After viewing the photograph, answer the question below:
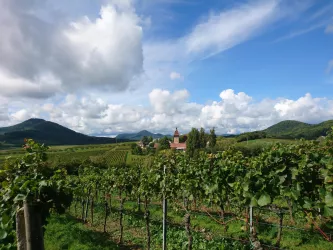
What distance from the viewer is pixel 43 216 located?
8.92ft

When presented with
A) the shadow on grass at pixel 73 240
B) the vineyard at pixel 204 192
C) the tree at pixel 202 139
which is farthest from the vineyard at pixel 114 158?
the vineyard at pixel 204 192

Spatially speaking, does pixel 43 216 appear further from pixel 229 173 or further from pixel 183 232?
pixel 183 232

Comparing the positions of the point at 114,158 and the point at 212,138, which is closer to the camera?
the point at 114,158

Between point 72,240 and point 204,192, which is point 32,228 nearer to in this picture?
point 204,192

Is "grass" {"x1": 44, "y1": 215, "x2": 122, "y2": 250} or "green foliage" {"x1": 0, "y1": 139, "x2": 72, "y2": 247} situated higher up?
"green foliage" {"x1": 0, "y1": 139, "x2": 72, "y2": 247}

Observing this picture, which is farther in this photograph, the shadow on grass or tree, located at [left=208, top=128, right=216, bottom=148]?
tree, located at [left=208, top=128, right=216, bottom=148]

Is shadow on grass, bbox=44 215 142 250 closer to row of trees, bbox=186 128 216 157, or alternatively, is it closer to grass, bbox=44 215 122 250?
grass, bbox=44 215 122 250

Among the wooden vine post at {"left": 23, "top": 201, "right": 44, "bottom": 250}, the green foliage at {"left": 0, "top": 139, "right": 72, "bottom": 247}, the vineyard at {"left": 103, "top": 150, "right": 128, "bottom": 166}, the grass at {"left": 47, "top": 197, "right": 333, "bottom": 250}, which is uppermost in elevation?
the green foliage at {"left": 0, "top": 139, "right": 72, "bottom": 247}

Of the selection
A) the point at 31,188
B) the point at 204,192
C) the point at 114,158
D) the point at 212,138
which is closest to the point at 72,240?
the point at 204,192

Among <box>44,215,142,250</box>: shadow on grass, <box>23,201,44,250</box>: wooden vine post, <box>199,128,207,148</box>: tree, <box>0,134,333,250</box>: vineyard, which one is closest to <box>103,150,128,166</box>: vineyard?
<box>199,128,207,148</box>: tree

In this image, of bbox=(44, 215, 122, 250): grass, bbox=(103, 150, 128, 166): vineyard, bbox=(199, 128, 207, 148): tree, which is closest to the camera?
bbox=(44, 215, 122, 250): grass

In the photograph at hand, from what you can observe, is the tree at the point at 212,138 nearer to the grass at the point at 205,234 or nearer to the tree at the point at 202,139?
the tree at the point at 202,139

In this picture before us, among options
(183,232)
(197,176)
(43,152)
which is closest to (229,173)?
(197,176)

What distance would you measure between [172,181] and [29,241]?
472cm
